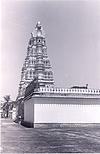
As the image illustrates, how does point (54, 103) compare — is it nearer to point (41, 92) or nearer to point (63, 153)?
point (41, 92)

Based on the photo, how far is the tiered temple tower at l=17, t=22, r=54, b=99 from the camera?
56.0m

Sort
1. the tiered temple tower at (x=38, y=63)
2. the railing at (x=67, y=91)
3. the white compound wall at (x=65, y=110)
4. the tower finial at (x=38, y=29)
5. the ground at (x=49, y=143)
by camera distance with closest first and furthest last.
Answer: the ground at (x=49, y=143), the white compound wall at (x=65, y=110), the railing at (x=67, y=91), the tiered temple tower at (x=38, y=63), the tower finial at (x=38, y=29)

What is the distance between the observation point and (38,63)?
56656 millimetres

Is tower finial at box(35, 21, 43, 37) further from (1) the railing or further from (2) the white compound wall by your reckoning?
(2) the white compound wall

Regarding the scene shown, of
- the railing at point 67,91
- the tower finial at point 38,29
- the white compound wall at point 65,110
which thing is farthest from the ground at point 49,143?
the tower finial at point 38,29

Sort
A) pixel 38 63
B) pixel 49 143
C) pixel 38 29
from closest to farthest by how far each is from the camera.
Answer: pixel 49 143, pixel 38 63, pixel 38 29

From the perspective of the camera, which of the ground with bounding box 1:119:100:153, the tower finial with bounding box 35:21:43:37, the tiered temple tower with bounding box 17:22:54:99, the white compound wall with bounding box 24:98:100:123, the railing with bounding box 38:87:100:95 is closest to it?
the ground with bounding box 1:119:100:153

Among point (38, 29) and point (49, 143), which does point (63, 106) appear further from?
point (38, 29)

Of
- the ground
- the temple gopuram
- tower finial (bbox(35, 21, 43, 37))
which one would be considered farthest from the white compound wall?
tower finial (bbox(35, 21, 43, 37))

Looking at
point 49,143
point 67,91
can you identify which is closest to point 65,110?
point 67,91

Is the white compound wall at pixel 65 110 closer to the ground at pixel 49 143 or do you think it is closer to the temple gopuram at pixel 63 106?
the temple gopuram at pixel 63 106

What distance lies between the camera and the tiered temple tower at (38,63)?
56.0 m

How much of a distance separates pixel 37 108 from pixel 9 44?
18.2 m

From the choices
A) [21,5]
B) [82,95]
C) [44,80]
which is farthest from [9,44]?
[44,80]
